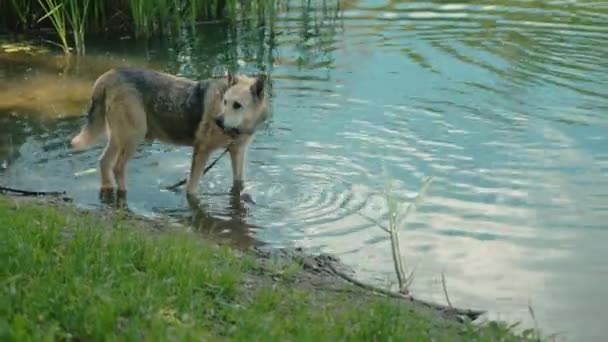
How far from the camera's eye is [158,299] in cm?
533

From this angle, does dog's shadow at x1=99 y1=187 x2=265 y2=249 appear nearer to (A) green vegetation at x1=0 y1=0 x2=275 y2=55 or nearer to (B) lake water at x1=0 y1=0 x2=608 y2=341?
(B) lake water at x1=0 y1=0 x2=608 y2=341

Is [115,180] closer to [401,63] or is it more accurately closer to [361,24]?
[401,63]

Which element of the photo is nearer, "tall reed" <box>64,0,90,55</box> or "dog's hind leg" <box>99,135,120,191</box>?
"dog's hind leg" <box>99,135,120,191</box>

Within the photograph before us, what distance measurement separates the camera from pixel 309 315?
5.62 meters

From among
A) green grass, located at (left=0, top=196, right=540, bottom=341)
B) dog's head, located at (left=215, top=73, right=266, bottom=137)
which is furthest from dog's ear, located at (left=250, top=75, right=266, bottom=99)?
green grass, located at (left=0, top=196, right=540, bottom=341)

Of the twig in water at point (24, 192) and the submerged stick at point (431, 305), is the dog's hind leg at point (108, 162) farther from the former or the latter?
the submerged stick at point (431, 305)

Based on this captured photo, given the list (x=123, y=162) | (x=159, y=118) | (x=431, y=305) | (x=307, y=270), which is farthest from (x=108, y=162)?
(x=431, y=305)

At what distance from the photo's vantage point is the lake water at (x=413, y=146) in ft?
26.5

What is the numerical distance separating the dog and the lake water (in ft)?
1.22

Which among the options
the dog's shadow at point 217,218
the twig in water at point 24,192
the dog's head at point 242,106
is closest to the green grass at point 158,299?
the dog's shadow at point 217,218

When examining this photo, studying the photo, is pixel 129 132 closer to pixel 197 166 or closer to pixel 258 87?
pixel 197 166

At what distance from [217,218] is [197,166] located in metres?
0.56

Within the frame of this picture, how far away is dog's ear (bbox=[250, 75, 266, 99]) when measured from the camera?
8.99 metres

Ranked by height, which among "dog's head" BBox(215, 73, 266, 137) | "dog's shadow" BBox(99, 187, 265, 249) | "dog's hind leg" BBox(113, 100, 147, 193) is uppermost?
"dog's head" BBox(215, 73, 266, 137)
